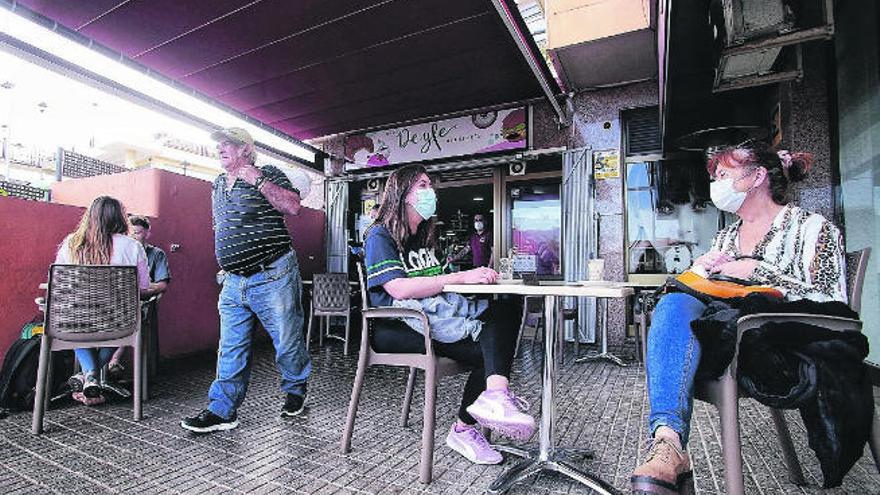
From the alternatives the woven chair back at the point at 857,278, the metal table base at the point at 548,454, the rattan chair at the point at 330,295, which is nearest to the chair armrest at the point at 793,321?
the woven chair back at the point at 857,278

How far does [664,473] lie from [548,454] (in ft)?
2.23

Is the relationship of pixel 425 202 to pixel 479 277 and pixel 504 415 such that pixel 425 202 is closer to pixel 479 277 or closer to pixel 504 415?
pixel 479 277

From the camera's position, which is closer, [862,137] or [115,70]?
[862,137]

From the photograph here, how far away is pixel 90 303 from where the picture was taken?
2584 millimetres

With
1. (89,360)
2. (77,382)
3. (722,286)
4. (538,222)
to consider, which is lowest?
(77,382)

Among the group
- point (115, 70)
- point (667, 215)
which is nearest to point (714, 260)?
point (667, 215)

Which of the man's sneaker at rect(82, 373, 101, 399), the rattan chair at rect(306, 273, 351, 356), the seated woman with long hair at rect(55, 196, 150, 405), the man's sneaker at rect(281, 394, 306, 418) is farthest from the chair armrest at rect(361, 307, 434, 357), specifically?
the rattan chair at rect(306, 273, 351, 356)

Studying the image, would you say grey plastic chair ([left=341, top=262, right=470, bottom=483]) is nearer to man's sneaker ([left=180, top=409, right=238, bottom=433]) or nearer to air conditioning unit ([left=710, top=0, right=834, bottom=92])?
man's sneaker ([left=180, top=409, right=238, bottom=433])

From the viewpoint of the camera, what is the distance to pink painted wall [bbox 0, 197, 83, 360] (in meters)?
3.37

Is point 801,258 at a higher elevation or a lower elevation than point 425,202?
lower

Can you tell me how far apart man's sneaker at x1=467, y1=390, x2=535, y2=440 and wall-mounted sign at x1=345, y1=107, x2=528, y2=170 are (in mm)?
5165

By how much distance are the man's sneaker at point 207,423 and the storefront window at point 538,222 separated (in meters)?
4.59

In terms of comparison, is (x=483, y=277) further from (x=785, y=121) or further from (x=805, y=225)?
(x=785, y=121)

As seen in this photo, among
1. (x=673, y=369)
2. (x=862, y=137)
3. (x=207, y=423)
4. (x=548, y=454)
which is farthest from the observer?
(x=862, y=137)
